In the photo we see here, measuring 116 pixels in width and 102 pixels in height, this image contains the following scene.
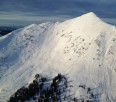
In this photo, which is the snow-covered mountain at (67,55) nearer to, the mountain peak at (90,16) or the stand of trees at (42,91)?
the mountain peak at (90,16)

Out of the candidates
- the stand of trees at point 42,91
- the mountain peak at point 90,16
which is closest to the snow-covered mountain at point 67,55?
the mountain peak at point 90,16

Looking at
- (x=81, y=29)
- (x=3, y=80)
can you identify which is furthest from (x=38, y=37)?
(x=3, y=80)

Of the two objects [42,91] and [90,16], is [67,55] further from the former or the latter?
Answer: [90,16]

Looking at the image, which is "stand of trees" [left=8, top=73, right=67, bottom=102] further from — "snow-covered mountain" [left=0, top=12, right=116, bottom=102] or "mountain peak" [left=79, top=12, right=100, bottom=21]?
"mountain peak" [left=79, top=12, right=100, bottom=21]

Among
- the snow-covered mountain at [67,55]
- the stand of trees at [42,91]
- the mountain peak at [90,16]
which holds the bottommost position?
the stand of trees at [42,91]

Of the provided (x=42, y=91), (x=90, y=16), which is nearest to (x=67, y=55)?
(x=42, y=91)

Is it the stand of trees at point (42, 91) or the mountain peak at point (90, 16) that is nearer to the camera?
the stand of trees at point (42, 91)

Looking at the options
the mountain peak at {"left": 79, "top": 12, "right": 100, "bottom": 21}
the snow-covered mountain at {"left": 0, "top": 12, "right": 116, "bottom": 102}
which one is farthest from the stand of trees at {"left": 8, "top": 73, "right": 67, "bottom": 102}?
the mountain peak at {"left": 79, "top": 12, "right": 100, "bottom": 21}

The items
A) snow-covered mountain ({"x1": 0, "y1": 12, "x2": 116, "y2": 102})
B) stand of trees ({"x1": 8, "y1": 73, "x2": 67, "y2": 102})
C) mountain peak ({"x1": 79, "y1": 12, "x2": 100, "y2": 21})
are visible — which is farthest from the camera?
mountain peak ({"x1": 79, "y1": 12, "x2": 100, "y2": 21})
